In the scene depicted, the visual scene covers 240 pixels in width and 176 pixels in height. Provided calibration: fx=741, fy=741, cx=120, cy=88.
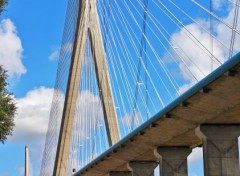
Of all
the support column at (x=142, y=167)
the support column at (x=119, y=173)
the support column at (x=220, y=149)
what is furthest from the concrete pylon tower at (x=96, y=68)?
the support column at (x=220, y=149)

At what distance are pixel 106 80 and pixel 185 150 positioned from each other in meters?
6.25

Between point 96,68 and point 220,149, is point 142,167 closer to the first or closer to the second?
point 96,68

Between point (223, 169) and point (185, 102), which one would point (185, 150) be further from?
point (185, 102)

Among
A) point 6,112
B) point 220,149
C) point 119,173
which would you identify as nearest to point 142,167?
point 119,173

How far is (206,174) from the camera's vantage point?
29.7m

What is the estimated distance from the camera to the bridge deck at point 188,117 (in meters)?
23.3

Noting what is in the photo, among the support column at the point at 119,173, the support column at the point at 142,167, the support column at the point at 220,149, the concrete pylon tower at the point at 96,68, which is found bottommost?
the support column at the point at 220,149

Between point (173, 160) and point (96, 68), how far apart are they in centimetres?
728

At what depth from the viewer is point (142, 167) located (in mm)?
43469

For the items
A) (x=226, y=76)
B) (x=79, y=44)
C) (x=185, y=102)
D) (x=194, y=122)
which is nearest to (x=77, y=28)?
(x=79, y=44)

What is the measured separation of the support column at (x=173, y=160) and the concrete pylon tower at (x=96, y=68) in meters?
3.47

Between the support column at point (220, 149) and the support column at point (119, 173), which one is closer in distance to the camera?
the support column at point (220, 149)

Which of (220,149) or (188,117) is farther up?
(188,117)

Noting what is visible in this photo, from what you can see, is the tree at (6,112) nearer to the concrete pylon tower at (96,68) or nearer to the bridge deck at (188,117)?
the bridge deck at (188,117)
